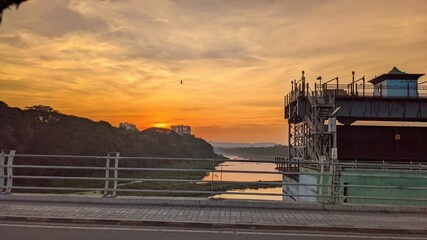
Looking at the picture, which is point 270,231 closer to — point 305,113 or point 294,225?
point 294,225

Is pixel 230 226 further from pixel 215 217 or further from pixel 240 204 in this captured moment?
pixel 240 204

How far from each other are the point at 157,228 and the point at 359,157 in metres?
41.8

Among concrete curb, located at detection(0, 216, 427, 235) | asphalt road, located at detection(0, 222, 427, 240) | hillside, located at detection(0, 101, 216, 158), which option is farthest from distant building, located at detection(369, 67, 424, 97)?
asphalt road, located at detection(0, 222, 427, 240)

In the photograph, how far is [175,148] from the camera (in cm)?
15725

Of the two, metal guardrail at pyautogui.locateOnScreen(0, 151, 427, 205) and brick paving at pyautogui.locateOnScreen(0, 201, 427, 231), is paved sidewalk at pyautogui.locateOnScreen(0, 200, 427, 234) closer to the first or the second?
brick paving at pyautogui.locateOnScreen(0, 201, 427, 231)

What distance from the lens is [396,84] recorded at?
45875 millimetres

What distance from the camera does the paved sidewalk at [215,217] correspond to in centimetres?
905

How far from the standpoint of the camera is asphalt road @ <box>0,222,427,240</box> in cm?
800

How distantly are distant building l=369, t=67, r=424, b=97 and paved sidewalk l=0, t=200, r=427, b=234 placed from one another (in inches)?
1411

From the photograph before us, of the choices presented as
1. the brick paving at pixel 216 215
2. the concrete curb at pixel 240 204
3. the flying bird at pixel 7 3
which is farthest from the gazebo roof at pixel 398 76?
the flying bird at pixel 7 3

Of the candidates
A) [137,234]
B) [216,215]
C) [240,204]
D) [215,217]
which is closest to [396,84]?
[240,204]

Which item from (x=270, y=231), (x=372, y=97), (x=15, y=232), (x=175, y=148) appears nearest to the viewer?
(x=15, y=232)

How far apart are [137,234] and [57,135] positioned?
76628 millimetres

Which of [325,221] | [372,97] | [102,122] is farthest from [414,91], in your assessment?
[102,122]
